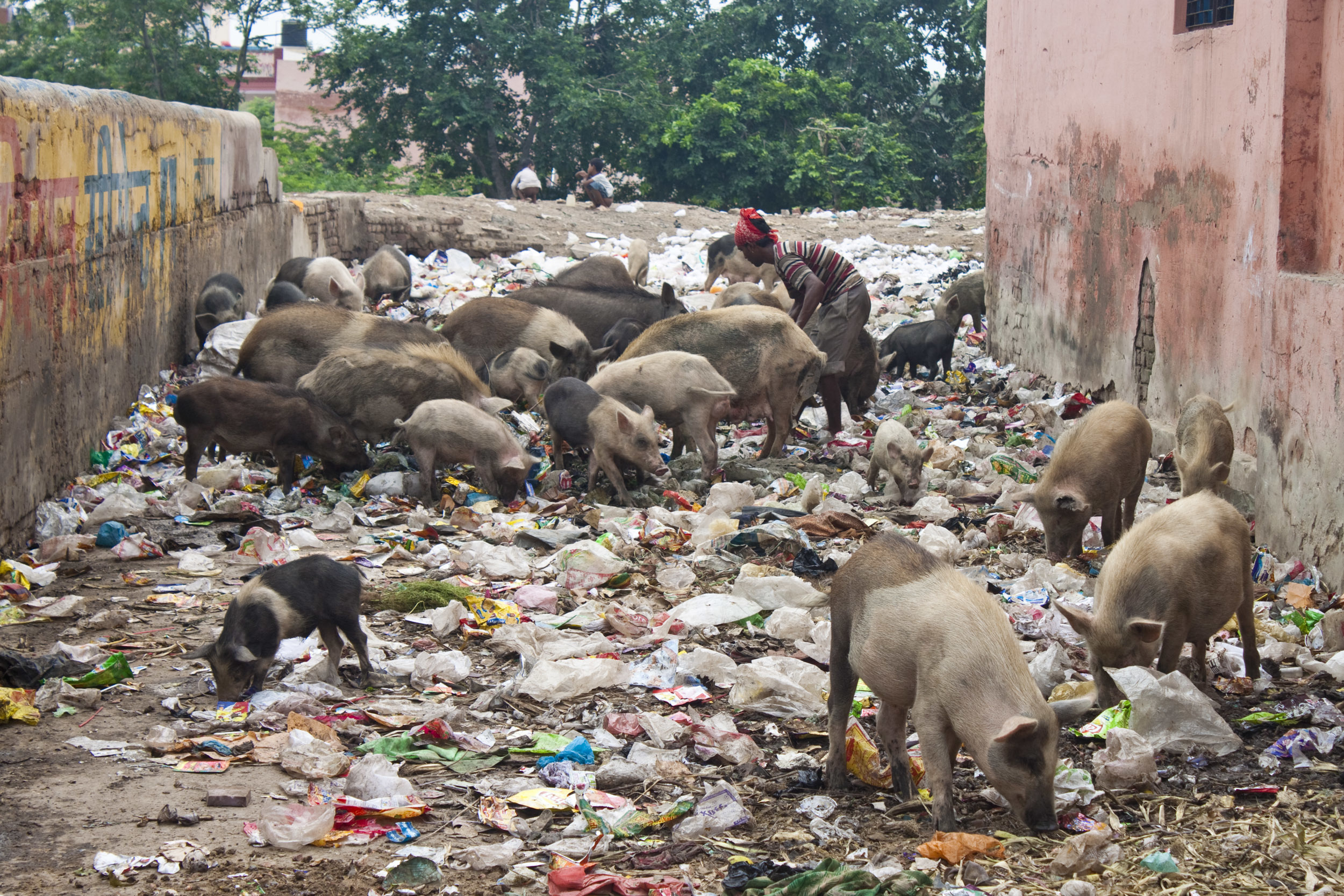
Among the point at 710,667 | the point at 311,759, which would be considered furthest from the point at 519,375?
the point at 311,759

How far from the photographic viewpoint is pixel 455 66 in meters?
29.4

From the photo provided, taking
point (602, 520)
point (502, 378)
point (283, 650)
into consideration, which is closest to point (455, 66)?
point (502, 378)

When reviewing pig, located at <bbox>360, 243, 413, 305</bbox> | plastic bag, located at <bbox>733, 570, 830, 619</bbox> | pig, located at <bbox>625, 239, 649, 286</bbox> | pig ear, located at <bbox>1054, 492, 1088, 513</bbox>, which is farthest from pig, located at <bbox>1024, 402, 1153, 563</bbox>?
pig, located at <bbox>360, 243, 413, 305</bbox>

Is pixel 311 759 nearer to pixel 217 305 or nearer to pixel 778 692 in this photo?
pixel 778 692

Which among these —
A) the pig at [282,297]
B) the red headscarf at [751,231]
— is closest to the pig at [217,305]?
the pig at [282,297]

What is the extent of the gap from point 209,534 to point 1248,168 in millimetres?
6312

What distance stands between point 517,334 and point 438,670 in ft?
19.4

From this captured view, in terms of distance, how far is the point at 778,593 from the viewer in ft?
19.5

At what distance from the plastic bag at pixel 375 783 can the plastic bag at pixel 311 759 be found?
102 millimetres

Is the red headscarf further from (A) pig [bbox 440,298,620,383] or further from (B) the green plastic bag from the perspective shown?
(B) the green plastic bag

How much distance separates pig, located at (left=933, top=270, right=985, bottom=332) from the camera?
551 inches

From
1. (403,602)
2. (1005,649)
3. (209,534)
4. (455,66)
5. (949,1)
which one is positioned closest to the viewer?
(1005,649)

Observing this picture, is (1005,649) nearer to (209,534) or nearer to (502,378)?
(209,534)

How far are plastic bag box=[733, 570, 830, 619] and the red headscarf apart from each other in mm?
4043
